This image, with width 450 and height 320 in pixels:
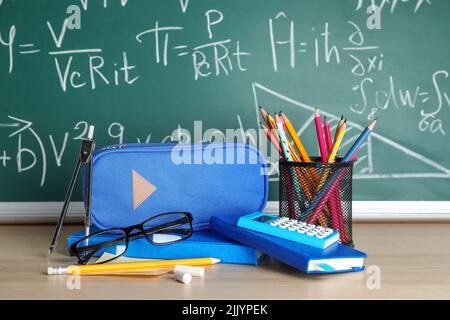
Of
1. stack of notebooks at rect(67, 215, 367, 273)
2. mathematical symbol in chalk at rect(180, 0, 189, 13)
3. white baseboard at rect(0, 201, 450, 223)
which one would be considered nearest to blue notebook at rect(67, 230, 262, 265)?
stack of notebooks at rect(67, 215, 367, 273)

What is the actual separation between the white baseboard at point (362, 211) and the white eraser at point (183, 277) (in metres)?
0.43

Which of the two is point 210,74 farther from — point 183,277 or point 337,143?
point 183,277

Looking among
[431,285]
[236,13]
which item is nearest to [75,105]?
[236,13]

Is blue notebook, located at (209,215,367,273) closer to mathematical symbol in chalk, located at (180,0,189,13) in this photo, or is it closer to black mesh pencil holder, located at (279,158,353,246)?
black mesh pencil holder, located at (279,158,353,246)

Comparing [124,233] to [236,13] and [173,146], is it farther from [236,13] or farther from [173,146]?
[236,13]

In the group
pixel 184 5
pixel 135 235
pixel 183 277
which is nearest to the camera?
pixel 183 277

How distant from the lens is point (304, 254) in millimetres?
625

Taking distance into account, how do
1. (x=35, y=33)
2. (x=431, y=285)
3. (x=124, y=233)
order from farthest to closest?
(x=35, y=33) < (x=124, y=233) < (x=431, y=285)

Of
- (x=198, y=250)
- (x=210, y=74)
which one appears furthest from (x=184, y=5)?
(x=198, y=250)

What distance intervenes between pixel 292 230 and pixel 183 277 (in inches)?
6.6

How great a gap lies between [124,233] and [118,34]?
0.48 m

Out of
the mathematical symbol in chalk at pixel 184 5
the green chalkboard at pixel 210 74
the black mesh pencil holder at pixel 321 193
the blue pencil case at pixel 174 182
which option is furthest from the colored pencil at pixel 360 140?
the mathematical symbol in chalk at pixel 184 5

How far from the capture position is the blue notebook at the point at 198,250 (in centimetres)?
70

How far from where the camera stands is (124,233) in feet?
2.41
